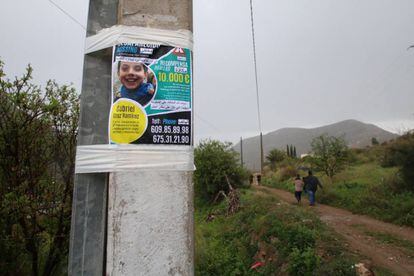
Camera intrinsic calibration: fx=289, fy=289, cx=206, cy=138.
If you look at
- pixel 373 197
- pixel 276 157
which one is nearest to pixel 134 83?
pixel 373 197

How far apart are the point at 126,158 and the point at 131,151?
5cm

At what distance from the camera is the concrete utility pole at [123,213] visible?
1.49 meters

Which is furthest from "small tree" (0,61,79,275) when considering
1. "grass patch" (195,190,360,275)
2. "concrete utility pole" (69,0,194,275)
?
"grass patch" (195,190,360,275)

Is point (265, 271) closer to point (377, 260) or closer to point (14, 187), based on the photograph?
point (377, 260)

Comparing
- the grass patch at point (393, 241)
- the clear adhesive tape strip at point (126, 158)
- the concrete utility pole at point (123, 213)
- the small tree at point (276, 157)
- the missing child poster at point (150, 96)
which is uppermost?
the small tree at point (276, 157)

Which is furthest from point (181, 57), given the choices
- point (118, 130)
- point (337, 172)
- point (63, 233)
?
point (337, 172)

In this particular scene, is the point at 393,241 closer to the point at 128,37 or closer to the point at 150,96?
the point at 150,96

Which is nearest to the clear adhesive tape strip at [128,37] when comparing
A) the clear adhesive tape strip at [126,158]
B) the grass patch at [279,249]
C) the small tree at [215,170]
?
the clear adhesive tape strip at [126,158]

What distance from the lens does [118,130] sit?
5.10 ft

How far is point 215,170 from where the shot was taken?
18.1 meters

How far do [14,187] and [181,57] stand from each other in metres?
2.68

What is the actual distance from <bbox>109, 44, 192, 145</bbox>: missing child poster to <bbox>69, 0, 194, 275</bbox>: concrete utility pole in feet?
0.44

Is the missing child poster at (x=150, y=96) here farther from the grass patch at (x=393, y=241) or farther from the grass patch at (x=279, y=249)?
the grass patch at (x=393, y=241)

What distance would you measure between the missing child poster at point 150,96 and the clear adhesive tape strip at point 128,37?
0.11 ft
